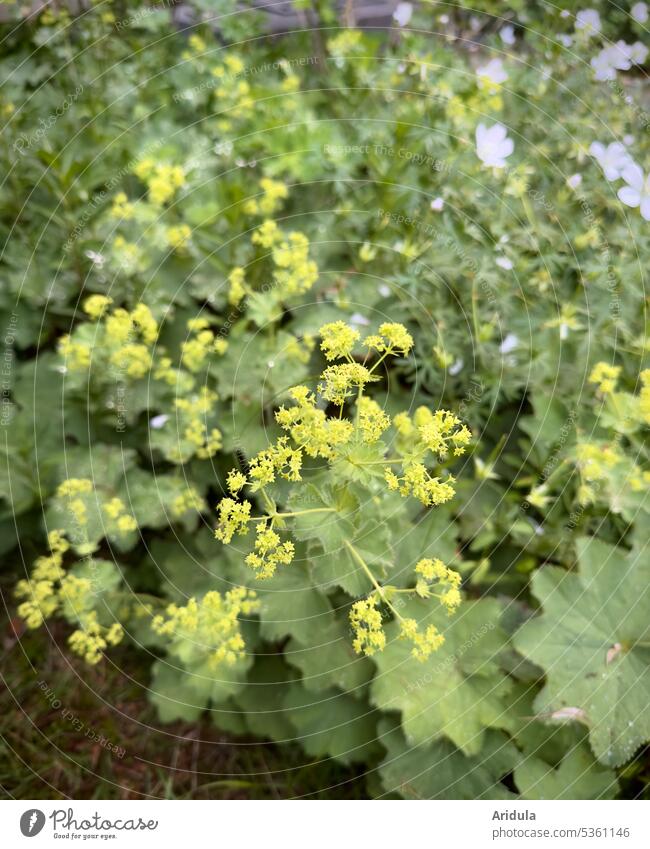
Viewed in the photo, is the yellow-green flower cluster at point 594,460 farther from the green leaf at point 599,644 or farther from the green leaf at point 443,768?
the green leaf at point 443,768

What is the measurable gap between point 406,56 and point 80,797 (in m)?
2.42

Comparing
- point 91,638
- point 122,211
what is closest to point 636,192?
point 122,211

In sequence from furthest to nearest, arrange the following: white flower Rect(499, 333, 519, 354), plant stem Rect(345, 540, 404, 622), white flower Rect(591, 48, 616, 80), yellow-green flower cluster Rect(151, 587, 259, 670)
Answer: white flower Rect(591, 48, 616, 80) < white flower Rect(499, 333, 519, 354) < yellow-green flower cluster Rect(151, 587, 259, 670) < plant stem Rect(345, 540, 404, 622)

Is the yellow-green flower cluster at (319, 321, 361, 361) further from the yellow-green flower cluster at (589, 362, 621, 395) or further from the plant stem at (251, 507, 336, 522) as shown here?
the yellow-green flower cluster at (589, 362, 621, 395)

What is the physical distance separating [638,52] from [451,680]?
6.88 ft

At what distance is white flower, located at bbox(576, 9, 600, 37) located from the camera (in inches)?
87.4

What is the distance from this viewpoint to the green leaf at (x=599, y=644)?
5.06 ft

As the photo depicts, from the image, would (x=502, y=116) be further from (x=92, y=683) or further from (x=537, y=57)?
(x=92, y=683)

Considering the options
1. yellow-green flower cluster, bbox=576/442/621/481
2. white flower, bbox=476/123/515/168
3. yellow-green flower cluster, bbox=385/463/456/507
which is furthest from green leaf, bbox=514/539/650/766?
white flower, bbox=476/123/515/168

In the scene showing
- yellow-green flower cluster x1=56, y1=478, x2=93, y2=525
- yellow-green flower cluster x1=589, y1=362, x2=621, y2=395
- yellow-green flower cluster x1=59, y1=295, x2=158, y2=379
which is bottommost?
yellow-green flower cluster x1=589, y1=362, x2=621, y2=395

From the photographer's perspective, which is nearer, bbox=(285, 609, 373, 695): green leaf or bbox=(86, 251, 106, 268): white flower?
bbox=(285, 609, 373, 695): green leaf

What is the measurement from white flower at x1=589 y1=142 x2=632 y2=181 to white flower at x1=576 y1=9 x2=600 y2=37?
49 centimetres

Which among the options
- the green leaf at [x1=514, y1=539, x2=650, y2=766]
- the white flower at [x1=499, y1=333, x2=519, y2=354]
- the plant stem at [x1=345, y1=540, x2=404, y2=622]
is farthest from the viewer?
the white flower at [x1=499, y1=333, x2=519, y2=354]
